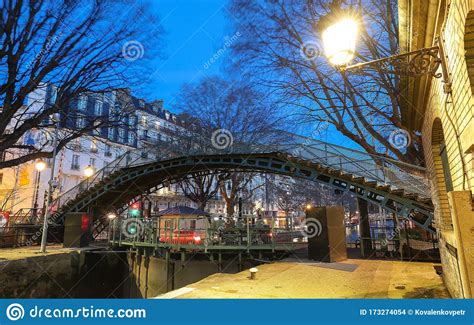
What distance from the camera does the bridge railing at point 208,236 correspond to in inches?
552

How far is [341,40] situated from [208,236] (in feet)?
39.0

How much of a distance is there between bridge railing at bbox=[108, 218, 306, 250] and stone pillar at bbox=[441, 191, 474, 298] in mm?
9727

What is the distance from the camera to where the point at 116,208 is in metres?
27.4

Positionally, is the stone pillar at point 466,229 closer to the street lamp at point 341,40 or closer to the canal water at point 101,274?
the street lamp at point 341,40

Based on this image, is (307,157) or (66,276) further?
(307,157)

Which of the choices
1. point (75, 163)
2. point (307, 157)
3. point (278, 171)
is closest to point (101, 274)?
point (278, 171)

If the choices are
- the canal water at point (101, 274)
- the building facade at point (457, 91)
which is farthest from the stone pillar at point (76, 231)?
the building facade at point (457, 91)

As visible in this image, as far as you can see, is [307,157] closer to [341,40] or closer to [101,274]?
[341,40]

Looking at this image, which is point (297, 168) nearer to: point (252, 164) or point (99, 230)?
point (252, 164)

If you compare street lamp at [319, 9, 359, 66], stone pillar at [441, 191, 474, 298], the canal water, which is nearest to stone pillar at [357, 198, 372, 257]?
the canal water

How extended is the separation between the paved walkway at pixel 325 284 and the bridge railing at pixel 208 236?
382 cm

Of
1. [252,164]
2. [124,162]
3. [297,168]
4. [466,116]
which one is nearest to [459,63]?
[466,116]

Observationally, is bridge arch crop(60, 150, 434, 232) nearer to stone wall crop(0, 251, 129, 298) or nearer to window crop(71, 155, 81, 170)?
stone wall crop(0, 251, 129, 298)

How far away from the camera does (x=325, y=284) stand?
7.57 metres
